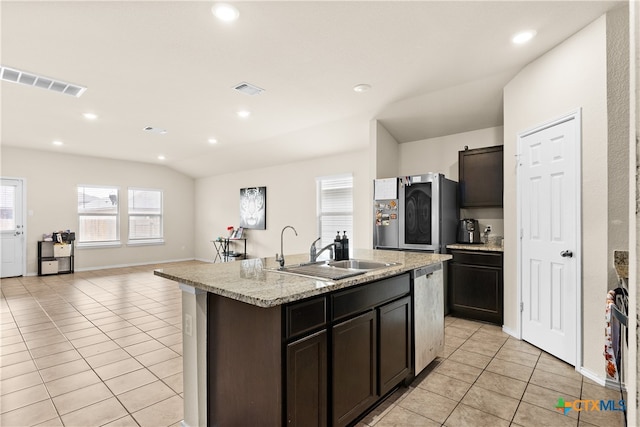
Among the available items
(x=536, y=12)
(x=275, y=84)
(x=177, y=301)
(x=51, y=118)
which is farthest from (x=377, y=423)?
(x=51, y=118)

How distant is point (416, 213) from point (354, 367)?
2.73 meters

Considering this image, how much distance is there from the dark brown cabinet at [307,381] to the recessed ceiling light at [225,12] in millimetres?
2337

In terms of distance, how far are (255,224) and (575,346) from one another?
6627 mm

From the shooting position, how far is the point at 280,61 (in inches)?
126

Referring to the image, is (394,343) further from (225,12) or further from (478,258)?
(225,12)

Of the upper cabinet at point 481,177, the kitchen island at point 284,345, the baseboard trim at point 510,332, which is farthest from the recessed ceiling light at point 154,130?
the baseboard trim at point 510,332

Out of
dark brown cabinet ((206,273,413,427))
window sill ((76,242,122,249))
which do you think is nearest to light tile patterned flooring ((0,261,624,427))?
dark brown cabinet ((206,273,413,427))

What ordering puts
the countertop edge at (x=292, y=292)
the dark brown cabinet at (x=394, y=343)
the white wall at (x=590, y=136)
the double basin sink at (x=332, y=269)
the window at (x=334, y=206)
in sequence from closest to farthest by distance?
the countertop edge at (x=292, y=292) < the double basin sink at (x=332, y=269) < the dark brown cabinet at (x=394, y=343) < the white wall at (x=590, y=136) < the window at (x=334, y=206)

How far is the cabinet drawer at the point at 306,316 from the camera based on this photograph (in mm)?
1561

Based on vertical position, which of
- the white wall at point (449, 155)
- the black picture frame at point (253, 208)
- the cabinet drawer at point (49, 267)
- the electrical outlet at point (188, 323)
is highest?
the white wall at point (449, 155)

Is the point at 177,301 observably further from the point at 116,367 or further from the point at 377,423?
the point at 377,423

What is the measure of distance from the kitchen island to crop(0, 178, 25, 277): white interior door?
7.28m

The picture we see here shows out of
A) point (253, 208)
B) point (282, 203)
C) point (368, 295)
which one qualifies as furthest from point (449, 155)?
point (253, 208)
